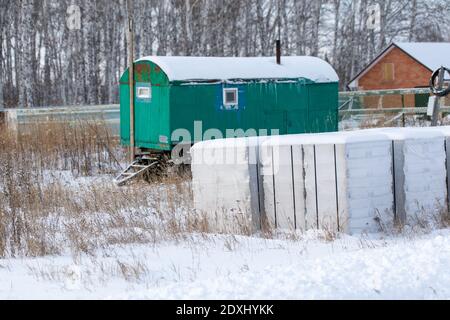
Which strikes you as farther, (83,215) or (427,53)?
(427,53)

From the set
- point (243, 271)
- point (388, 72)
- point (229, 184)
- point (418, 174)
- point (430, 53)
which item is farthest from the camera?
point (388, 72)

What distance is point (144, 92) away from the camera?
16.0m

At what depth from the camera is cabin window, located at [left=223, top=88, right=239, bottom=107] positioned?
626 inches

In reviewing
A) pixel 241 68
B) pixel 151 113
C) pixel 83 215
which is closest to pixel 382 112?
pixel 241 68

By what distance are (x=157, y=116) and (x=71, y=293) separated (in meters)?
9.47

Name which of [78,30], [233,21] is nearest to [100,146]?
[78,30]

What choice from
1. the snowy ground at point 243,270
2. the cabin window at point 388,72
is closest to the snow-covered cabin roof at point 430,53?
the cabin window at point 388,72

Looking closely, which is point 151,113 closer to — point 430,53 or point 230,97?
point 230,97

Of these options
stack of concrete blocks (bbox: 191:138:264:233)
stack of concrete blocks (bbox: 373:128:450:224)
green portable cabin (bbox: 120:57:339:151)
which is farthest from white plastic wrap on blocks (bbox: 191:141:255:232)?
green portable cabin (bbox: 120:57:339:151)

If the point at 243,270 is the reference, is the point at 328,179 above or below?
above

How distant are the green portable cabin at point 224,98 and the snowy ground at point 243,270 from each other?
701 centimetres

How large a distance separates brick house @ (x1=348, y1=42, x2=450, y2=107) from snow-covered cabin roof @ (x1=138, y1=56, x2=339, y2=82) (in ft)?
69.9

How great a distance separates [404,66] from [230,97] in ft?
82.8

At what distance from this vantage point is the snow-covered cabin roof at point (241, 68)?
15469 millimetres
